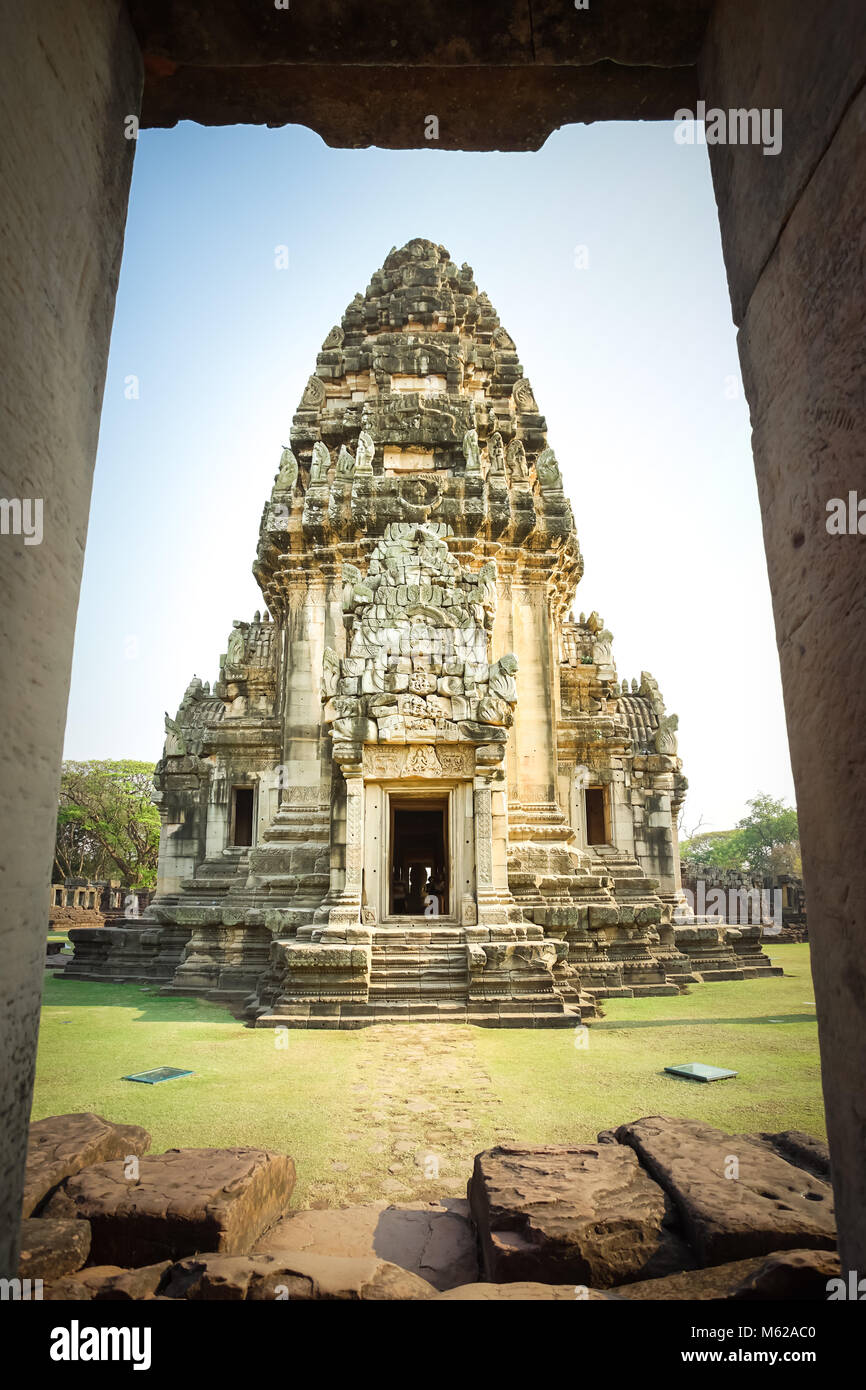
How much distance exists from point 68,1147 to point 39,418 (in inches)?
151

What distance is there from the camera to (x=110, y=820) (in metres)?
43.1

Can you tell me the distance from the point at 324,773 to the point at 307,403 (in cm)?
913

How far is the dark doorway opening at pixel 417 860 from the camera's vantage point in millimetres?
18172

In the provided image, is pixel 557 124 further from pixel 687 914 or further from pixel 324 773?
pixel 687 914

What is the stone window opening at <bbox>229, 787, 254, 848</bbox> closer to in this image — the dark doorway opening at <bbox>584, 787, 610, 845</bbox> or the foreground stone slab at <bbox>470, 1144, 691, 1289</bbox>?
the dark doorway opening at <bbox>584, 787, 610, 845</bbox>

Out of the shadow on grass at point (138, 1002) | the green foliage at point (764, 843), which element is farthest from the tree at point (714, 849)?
the shadow on grass at point (138, 1002)

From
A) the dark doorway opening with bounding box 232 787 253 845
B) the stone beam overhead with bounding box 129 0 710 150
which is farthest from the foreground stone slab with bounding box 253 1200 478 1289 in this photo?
the dark doorway opening with bounding box 232 787 253 845

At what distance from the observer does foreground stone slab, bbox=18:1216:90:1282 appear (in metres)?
3.04

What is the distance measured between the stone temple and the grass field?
4.23 feet

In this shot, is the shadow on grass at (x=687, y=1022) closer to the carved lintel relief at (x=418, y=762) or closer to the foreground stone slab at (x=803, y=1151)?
the carved lintel relief at (x=418, y=762)

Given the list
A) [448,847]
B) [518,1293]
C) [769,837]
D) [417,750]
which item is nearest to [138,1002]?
[448,847]

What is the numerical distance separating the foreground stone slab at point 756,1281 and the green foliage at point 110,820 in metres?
43.8
